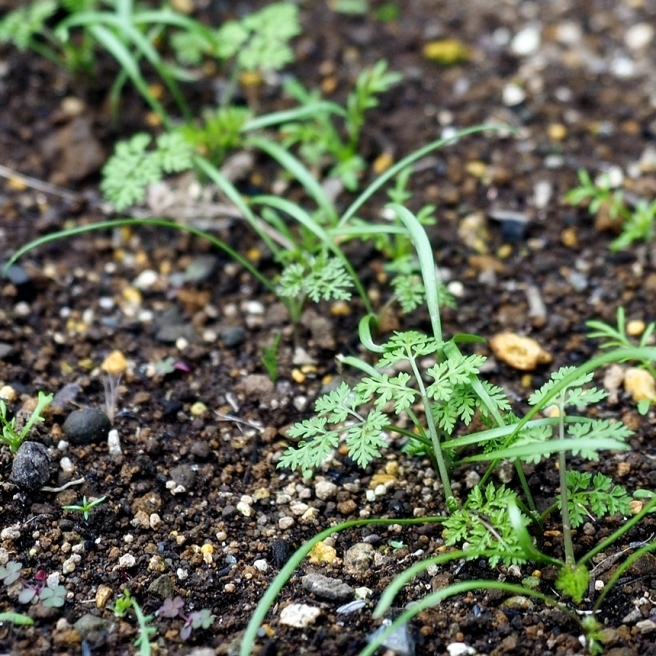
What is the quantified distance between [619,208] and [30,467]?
6.68 feet

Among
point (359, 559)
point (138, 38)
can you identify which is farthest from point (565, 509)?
point (138, 38)

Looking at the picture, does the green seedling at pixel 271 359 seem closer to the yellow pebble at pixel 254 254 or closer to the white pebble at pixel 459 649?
the yellow pebble at pixel 254 254

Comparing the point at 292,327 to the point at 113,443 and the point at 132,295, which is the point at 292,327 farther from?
the point at 113,443

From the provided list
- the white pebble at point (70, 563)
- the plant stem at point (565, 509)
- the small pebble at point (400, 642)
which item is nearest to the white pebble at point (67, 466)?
the white pebble at point (70, 563)

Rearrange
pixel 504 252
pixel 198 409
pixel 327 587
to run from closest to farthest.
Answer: pixel 327 587, pixel 198 409, pixel 504 252

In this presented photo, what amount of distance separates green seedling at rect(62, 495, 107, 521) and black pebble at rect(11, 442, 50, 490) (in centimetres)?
10

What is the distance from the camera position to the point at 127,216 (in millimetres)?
2943

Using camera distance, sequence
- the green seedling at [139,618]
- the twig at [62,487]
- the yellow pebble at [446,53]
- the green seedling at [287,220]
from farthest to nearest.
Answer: the yellow pebble at [446,53]
the green seedling at [287,220]
the twig at [62,487]
the green seedling at [139,618]

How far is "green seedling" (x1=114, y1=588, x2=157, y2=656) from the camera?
1.80 metres

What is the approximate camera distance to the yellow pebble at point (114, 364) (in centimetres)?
249

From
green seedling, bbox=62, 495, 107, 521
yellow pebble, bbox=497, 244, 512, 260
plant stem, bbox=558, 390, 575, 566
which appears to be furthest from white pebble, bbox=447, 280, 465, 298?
green seedling, bbox=62, 495, 107, 521

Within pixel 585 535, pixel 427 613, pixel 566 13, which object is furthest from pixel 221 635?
pixel 566 13

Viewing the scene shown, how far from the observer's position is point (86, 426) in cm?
225

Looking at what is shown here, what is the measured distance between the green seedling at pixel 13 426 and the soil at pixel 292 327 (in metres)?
0.05
